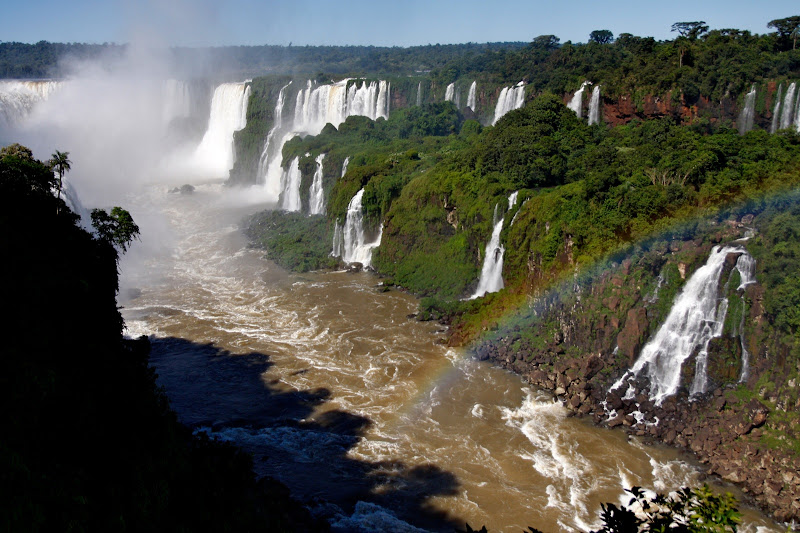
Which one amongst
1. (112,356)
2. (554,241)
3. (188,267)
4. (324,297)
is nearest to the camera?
(112,356)

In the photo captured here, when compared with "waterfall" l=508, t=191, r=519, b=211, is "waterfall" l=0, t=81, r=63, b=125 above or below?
above

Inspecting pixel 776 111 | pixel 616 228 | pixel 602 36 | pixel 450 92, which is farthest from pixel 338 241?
pixel 602 36

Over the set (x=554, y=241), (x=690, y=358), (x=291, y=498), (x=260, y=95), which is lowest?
(x=291, y=498)

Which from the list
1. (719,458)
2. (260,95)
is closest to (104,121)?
(260,95)

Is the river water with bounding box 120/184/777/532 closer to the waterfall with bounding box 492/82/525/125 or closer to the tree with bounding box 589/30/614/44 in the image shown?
the waterfall with bounding box 492/82/525/125

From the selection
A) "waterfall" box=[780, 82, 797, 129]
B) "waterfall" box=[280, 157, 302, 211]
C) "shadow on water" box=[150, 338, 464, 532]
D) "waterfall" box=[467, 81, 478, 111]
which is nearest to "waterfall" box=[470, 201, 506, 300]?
"shadow on water" box=[150, 338, 464, 532]

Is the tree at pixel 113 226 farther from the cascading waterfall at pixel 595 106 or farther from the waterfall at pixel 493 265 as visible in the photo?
the cascading waterfall at pixel 595 106

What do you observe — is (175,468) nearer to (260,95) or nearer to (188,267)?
(188,267)
